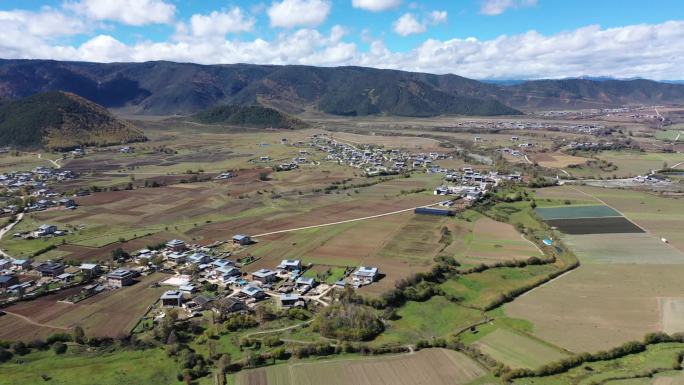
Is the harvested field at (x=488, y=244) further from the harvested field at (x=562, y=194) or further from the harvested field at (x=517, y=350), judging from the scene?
the harvested field at (x=562, y=194)

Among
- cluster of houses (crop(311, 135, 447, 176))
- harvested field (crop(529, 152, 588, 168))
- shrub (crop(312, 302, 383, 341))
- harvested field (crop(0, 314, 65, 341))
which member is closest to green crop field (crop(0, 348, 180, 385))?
harvested field (crop(0, 314, 65, 341))

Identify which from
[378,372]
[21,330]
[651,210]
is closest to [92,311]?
[21,330]

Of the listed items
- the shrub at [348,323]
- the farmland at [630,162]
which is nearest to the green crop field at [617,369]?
the shrub at [348,323]

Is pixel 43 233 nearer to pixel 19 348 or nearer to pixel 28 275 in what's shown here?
pixel 28 275

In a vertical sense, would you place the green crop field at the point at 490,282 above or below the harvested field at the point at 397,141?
below

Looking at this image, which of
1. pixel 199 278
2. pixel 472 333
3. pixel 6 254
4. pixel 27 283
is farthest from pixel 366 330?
pixel 6 254
